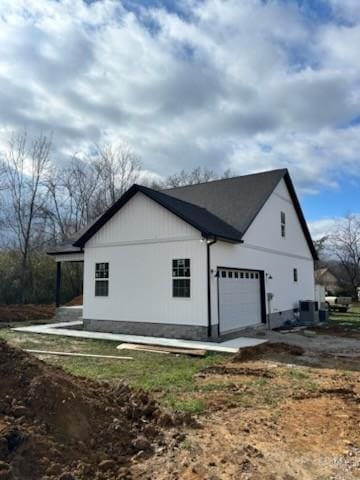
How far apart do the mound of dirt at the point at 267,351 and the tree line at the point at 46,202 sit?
12959 millimetres

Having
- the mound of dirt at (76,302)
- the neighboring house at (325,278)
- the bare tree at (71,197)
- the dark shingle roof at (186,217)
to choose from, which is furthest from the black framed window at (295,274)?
the neighboring house at (325,278)

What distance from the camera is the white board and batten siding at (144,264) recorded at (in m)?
11.8

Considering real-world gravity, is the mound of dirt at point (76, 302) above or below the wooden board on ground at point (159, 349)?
above

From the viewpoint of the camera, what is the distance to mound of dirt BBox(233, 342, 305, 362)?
29.9ft

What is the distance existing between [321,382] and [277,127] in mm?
10572

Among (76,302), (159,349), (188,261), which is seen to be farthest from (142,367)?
(76,302)

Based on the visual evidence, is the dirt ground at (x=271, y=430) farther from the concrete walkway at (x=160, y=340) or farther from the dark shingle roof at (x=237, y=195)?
the dark shingle roof at (x=237, y=195)

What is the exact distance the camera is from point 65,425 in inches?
151

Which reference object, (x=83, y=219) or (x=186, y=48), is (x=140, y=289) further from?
(x=83, y=219)

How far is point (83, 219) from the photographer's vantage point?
100 ft

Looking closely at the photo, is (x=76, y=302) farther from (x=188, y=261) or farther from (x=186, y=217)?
(x=186, y=217)

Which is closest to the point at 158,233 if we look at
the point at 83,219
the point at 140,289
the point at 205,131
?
the point at 140,289

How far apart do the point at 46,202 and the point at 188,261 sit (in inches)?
757

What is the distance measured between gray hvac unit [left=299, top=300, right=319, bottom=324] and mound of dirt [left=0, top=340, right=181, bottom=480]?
13.7 metres
